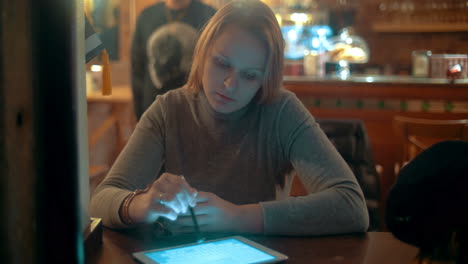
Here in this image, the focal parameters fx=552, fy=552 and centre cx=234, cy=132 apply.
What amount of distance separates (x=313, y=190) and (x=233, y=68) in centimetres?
31

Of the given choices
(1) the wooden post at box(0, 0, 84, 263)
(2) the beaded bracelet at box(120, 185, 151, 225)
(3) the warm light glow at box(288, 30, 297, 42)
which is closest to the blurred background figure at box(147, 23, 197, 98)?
(2) the beaded bracelet at box(120, 185, 151, 225)

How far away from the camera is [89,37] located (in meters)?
0.93

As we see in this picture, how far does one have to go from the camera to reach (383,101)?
3.42 metres

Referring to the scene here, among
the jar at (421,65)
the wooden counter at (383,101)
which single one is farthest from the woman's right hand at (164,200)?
the jar at (421,65)

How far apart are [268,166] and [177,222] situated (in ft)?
1.06

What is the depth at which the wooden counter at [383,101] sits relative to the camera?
10.7 ft

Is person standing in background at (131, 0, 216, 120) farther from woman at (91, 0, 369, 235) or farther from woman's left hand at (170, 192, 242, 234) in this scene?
woman's left hand at (170, 192, 242, 234)

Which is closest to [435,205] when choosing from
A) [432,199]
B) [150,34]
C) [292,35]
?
[432,199]

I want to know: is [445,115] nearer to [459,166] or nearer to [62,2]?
[459,166]

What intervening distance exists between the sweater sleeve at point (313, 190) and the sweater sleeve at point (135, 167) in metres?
0.28

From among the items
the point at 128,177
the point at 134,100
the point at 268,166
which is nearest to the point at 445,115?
the point at 134,100

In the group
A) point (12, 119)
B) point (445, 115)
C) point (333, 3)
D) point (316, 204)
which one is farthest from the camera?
point (333, 3)

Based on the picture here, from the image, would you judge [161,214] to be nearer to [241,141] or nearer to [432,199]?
[241,141]

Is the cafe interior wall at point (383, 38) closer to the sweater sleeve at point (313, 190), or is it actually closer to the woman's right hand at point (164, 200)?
the sweater sleeve at point (313, 190)
